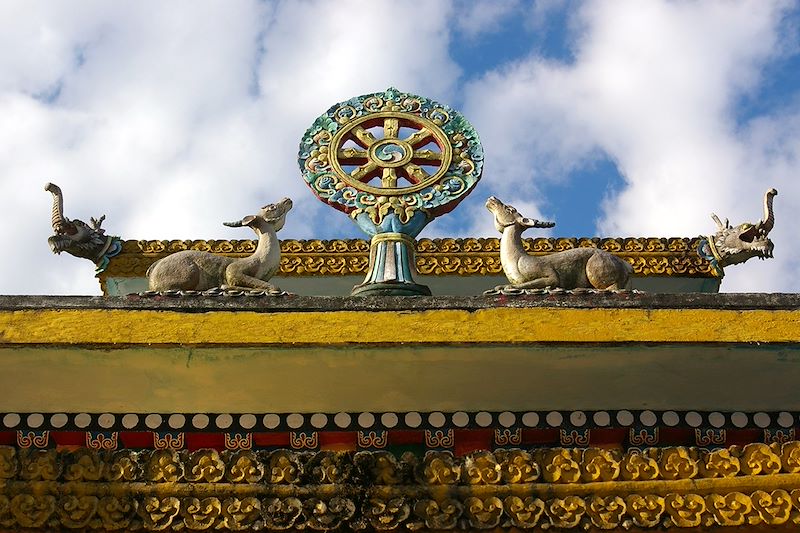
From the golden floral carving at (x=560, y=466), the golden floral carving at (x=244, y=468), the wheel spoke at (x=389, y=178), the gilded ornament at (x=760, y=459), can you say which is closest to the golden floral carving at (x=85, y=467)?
the golden floral carving at (x=244, y=468)

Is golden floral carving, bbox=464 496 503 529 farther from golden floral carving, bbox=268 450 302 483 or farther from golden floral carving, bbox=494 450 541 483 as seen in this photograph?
golden floral carving, bbox=268 450 302 483

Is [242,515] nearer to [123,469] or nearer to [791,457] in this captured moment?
[123,469]

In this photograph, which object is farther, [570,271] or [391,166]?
[391,166]

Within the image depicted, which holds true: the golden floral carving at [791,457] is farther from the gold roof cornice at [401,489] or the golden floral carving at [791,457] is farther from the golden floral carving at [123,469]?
the golden floral carving at [123,469]

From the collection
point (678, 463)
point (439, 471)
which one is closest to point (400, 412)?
point (439, 471)

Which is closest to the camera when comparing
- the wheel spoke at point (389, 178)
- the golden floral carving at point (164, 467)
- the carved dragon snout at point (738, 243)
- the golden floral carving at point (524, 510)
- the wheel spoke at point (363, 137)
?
the golden floral carving at point (524, 510)

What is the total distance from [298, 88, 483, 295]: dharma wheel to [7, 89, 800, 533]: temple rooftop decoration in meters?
1.72

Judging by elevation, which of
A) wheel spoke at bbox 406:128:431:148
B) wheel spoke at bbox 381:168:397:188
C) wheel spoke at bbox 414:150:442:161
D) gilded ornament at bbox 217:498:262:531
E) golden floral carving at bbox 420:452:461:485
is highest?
wheel spoke at bbox 406:128:431:148

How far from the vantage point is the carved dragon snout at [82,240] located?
910 cm

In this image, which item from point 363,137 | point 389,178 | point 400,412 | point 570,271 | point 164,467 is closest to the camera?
point 164,467

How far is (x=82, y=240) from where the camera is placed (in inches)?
365

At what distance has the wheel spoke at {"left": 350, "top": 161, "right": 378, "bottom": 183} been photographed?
294 inches

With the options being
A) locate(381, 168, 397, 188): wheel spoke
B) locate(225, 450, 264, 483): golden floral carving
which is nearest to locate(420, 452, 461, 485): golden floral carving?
locate(225, 450, 264, 483): golden floral carving

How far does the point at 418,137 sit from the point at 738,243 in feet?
9.88
